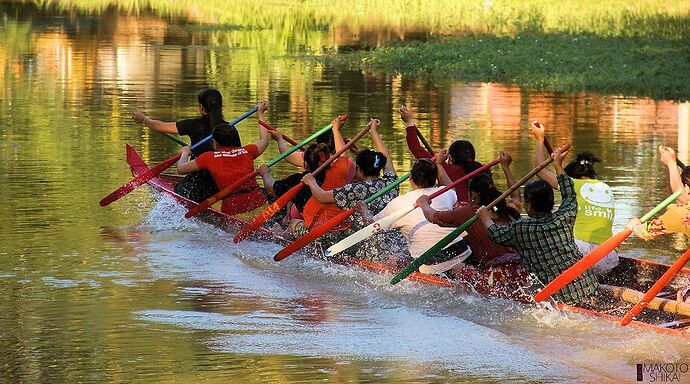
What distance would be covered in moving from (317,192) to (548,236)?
2974mm

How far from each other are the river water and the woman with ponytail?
297 millimetres

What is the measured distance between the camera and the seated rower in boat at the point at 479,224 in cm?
1234

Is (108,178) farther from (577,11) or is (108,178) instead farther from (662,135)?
(577,11)

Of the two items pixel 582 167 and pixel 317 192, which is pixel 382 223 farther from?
pixel 582 167

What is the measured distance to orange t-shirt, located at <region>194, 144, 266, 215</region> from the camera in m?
15.5

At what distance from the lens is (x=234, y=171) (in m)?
15.6

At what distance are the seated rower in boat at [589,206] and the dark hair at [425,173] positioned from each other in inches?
34.0

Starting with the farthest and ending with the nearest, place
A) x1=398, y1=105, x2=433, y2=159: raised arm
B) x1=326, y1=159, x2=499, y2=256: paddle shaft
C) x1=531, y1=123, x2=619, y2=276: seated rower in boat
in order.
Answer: x1=398, y1=105, x2=433, y2=159: raised arm → x1=326, y1=159, x2=499, y2=256: paddle shaft → x1=531, y1=123, x2=619, y2=276: seated rower in boat

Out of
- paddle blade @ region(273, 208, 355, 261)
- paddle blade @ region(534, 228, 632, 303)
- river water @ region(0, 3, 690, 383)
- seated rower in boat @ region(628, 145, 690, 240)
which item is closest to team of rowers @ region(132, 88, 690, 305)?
seated rower in boat @ region(628, 145, 690, 240)

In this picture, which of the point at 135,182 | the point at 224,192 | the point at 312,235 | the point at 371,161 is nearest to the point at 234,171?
the point at 224,192

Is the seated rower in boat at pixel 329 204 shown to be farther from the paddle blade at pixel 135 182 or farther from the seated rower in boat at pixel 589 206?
the paddle blade at pixel 135 182

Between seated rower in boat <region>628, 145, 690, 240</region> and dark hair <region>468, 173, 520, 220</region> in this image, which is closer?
seated rower in boat <region>628, 145, 690, 240</region>

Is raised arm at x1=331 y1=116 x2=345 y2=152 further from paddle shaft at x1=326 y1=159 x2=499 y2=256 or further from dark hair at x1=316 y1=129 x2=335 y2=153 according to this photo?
paddle shaft at x1=326 y1=159 x2=499 y2=256

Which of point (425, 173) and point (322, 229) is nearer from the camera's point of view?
point (425, 173)
